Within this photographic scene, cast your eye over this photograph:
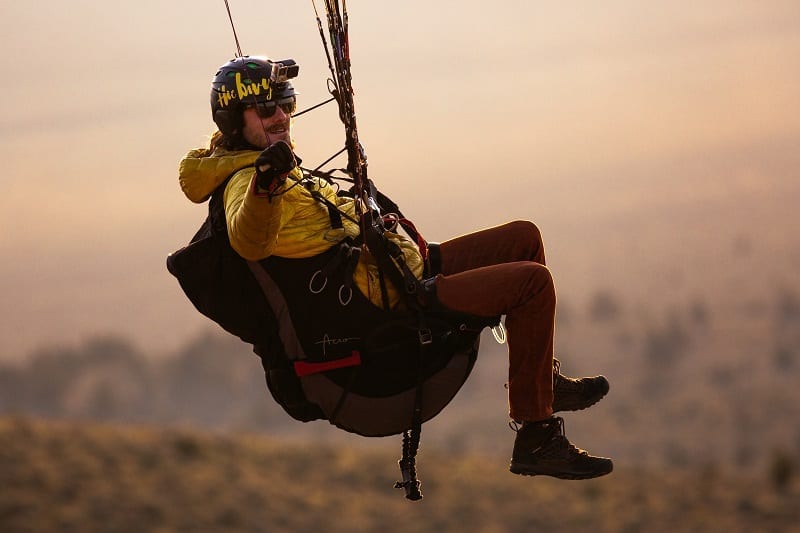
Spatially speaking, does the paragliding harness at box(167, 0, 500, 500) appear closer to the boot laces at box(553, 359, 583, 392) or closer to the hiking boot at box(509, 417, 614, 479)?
the hiking boot at box(509, 417, 614, 479)

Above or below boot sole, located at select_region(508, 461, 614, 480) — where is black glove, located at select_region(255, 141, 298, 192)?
above

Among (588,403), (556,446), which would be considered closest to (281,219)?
(556,446)

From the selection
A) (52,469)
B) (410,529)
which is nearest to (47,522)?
(52,469)

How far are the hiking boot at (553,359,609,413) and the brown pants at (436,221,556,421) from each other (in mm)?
582

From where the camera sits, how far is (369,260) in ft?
28.2

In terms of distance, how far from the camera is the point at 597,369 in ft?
654

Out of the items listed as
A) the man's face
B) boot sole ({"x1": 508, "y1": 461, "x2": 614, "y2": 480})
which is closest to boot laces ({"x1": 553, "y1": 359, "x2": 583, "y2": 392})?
boot sole ({"x1": 508, "y1": 461, "x2": 614, "y2": 480})

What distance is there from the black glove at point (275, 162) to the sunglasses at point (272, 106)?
1012 mm

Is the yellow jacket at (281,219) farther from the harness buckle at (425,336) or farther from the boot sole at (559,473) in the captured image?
the boot sole at (559,473)

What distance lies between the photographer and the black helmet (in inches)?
335

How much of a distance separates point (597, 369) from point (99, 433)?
136 meters

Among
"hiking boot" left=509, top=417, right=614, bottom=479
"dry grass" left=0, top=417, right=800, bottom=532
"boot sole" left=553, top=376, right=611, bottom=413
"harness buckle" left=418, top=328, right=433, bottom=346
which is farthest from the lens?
"dry grass" left=0, top=417, right=800, bottom=532

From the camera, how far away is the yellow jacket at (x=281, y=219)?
7961 mm

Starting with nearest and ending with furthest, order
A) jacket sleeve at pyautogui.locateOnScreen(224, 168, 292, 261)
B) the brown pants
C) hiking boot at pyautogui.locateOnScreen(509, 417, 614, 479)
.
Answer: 1. jacket sleeve at pyautogui.locateOnScreen(224, 168, 292, 261)
2. the brown pants
3. hiking boot at pyautogui.locateOnScreen(509, 417, 614, 479)
